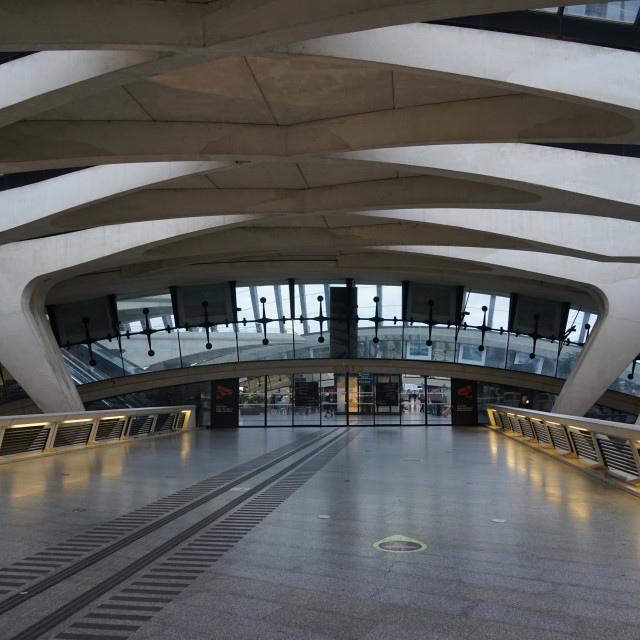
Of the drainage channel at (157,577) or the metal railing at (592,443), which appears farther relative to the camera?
the metal railing at (592,443)

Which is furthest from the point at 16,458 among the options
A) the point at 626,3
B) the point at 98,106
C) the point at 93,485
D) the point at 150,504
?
the point at 626,3

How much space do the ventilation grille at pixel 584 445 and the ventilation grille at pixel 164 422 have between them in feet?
59.7

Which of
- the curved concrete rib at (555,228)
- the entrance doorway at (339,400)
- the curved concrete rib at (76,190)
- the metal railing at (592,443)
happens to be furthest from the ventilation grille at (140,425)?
the metal railing at (592,443)

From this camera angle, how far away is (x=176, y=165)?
1402 cm

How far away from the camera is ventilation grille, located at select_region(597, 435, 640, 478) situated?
12219 millimetres

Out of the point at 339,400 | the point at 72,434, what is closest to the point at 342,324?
the point at 339,400

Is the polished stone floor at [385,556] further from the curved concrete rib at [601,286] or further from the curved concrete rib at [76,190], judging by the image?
the curved concrete rib at [601,286]

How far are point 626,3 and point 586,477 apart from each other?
8.54m

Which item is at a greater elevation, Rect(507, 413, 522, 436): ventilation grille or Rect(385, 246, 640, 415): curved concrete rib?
Rect(385, 246, 640, 415): curved concrete rib

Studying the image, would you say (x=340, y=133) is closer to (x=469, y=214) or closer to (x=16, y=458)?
(x=469, y=214)

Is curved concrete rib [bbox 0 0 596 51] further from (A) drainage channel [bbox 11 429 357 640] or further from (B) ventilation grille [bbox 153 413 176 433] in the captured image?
(B) ventilation grille [bbox 153 413 176 433]

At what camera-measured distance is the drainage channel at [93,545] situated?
621cm

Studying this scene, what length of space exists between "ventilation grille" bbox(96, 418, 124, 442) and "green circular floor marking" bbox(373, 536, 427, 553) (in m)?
16.2

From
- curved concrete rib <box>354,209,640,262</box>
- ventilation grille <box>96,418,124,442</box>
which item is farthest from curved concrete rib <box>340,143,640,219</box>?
ventilation grille <box>96,418,124,442</box>
